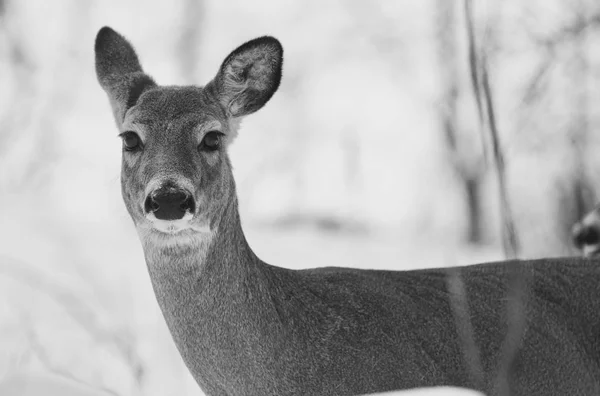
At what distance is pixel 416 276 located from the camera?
4953 millimetres

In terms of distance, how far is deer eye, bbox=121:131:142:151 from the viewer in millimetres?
4512

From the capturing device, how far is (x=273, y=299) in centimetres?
450

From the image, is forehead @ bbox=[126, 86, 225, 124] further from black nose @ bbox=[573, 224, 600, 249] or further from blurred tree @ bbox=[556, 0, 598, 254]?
blurred tree @ bbox=[556, 0, 598, 254]

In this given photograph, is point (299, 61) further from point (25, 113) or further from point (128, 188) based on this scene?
point (128, 188)

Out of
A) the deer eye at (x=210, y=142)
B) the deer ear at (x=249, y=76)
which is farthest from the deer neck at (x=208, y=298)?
the deer ear at (x=249, y=76)

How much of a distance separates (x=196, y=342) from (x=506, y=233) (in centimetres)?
170

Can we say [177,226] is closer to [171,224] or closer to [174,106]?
[171,224]

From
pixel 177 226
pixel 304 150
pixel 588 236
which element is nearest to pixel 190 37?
pixel 304 150

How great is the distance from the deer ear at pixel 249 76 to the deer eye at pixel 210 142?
35cm

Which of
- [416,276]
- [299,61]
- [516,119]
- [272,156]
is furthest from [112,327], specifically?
[299,61]

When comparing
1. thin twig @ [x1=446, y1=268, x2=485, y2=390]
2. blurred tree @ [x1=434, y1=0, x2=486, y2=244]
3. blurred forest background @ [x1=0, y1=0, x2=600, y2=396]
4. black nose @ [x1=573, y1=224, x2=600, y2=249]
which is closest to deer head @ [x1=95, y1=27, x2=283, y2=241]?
thin twig @ [x1=446, y1=268, x2=485, y2=390]

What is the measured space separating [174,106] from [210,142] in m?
0.21

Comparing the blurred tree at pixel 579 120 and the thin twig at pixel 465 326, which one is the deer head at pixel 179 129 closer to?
the thin twig at pixel 465 326

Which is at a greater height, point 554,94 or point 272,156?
point 554,94
